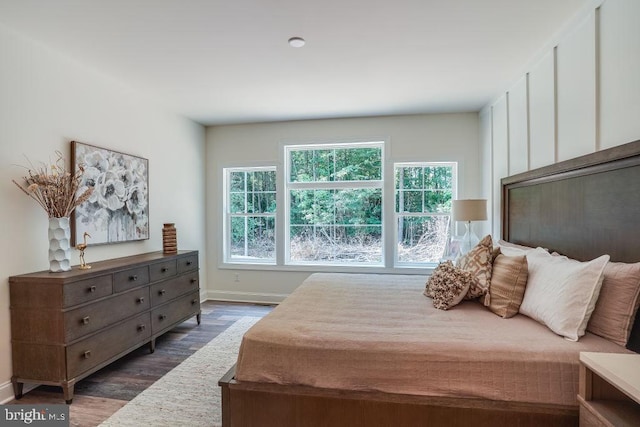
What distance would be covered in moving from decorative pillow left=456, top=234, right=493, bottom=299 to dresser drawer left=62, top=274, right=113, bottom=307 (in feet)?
8.99

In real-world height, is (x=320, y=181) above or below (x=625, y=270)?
above

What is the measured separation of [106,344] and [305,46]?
282 cm

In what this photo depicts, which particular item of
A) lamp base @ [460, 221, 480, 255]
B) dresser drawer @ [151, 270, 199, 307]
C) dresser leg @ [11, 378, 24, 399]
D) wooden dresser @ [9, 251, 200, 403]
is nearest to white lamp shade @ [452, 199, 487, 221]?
lamp base @ [460, 221, 480, 255]

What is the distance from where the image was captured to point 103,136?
3207mm

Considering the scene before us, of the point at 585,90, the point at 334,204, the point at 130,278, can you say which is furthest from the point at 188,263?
the point at 585,90

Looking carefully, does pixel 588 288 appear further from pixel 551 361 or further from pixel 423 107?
pixel 423 107

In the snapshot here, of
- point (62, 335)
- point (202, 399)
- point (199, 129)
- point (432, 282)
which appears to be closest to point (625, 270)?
point (432, 282)

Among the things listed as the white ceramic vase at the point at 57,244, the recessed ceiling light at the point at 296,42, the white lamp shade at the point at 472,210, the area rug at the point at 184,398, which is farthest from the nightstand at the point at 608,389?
the white ceramic vase at the point at 57,244

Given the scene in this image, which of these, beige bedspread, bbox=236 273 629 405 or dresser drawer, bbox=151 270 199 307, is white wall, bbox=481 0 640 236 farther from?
dresser drawer, bbox=151 270 199 307

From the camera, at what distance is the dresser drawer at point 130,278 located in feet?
9.12

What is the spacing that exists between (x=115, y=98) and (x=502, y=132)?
4.03 metres

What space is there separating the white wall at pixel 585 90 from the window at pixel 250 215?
321cm

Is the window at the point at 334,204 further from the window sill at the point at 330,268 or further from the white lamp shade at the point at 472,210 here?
the white lamp shade at the point at 472,210

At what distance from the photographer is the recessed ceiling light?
8.16 ft
